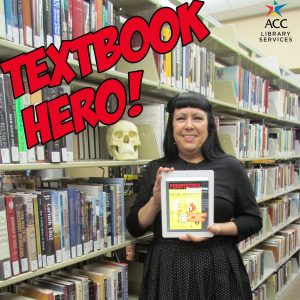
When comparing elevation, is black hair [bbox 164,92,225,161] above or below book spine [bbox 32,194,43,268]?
above

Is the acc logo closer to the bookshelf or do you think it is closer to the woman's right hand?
the bookshelf

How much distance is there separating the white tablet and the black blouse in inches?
3.3

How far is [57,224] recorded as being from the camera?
1309 mm

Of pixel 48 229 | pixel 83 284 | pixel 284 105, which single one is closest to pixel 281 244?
pixel 284 105

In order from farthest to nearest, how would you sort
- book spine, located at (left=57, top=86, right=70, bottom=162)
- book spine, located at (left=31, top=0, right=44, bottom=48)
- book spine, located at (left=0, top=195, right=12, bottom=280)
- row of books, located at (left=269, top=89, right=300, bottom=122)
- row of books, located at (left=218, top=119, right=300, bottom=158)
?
row of books, located at (left=269, top=89, right=300, bottom=122) → row of books, located at (left=218, top=119, right=300, bottom=158) → book spine, located at (left=57, top=86, right=70, bottom=162) → book spine, located at (left=31, top=0, right=44, bottom=48) → book spine, located at (left=0, top=195, right=12, bottom=280)

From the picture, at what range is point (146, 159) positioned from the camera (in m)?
1.80

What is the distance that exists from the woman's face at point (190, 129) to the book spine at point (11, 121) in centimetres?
67

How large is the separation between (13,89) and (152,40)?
0.88 meters

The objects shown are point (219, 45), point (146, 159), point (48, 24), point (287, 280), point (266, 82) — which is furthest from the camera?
point (287, 280)

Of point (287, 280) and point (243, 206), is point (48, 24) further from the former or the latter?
point (287, 280)

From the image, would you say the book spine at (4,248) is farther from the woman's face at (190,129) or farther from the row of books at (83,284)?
the woman's face at (190,129)

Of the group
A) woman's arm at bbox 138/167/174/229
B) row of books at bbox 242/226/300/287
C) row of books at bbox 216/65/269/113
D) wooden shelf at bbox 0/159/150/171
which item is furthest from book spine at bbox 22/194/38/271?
row of books at bbox 242/226/300/287

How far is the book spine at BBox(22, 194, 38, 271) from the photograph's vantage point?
3.94 feet

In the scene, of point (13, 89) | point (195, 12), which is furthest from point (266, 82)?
point (13, 89)
